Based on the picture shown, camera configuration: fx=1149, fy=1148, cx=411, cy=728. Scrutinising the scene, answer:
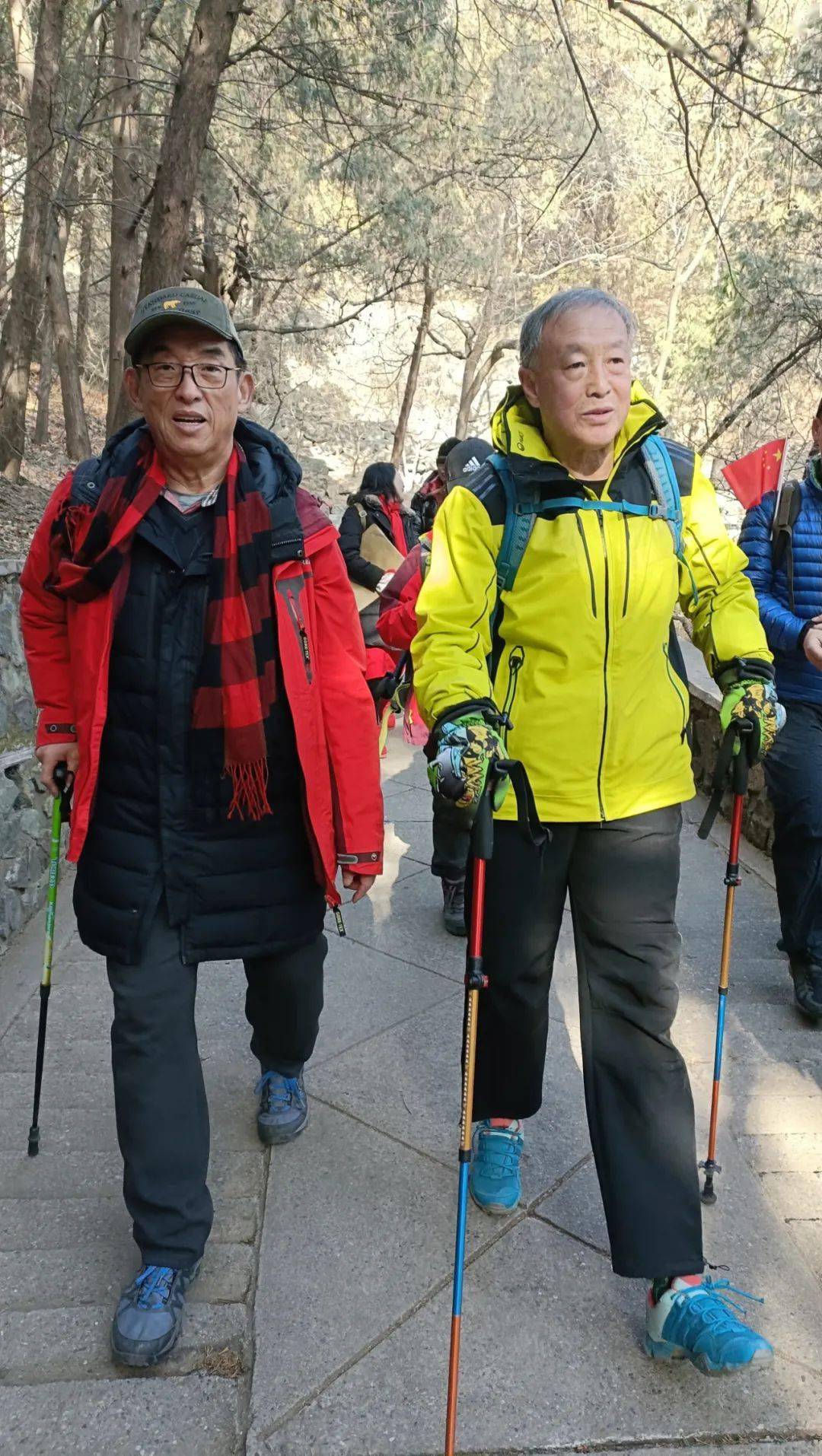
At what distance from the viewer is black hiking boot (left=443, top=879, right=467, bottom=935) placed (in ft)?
15.9

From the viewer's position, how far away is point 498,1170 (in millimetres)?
2852

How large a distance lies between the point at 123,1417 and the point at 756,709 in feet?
6.33

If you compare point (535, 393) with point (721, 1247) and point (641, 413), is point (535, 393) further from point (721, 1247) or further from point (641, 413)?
point (721, 1247)

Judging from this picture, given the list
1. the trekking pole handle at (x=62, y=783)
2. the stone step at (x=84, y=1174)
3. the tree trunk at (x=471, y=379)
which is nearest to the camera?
the trekking pole handle at (x=62, y=783)

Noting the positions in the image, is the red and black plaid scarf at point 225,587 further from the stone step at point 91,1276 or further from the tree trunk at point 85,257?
the tree trunk at point 85,257

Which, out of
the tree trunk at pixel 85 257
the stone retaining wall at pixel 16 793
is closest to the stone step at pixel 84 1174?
the stone retaining wall at pixel 16 793

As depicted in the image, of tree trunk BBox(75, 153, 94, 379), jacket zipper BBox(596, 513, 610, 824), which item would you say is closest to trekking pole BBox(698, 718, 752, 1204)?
jacket zipper BBox(596, 513, 610, 824)

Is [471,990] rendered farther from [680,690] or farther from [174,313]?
[174,313]

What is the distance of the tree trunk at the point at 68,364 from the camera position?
50.2ft

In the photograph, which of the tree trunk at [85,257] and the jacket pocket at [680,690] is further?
the tree trunk at [85,257]

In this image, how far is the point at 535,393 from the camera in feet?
8.14

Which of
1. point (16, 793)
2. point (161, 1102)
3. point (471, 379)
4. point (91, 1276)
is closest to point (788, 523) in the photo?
point (161, 1102)

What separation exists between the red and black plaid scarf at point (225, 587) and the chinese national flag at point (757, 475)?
88.8 inches

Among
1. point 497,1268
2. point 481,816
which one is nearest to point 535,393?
point 481,816
